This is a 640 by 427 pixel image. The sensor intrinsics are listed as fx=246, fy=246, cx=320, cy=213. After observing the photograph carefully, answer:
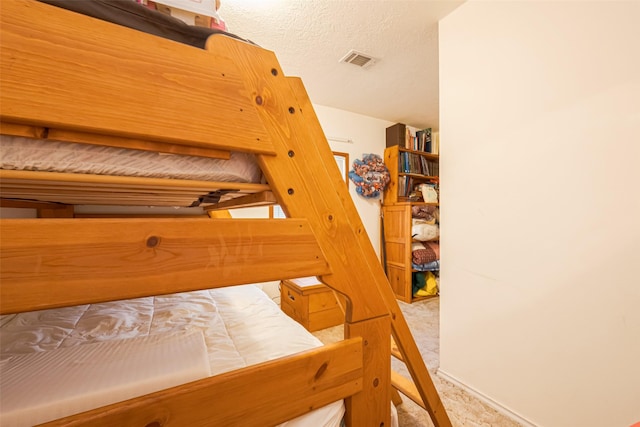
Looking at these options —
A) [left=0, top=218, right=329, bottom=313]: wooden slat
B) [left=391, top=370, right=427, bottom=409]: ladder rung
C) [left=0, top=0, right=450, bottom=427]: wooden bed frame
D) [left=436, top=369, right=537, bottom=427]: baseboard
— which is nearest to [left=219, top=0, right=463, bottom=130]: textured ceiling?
[left=0, top=0, right=450, bottom=427]: wooden bed frame

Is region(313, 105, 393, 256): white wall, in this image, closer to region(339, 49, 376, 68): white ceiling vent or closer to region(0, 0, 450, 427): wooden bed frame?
region(339, 49, 376, 68): white ceiling vent

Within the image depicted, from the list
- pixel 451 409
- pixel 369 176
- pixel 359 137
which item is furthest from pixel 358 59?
pixel 451 409

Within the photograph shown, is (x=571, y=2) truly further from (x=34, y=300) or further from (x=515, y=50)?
(x=34, y=300)

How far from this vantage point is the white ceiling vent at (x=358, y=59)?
1.94m

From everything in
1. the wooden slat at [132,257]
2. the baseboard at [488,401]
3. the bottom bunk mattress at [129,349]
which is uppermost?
the wooden slat at [132,257]

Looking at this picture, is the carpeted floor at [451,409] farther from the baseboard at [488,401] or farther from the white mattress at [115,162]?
the white mattress at [115,162]

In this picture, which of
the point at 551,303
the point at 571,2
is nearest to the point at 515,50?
the point at 571,2

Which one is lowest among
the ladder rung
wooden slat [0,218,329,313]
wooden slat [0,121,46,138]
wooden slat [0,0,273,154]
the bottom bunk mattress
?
the ladder rung

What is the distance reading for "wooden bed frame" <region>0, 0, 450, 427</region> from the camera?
0.36m

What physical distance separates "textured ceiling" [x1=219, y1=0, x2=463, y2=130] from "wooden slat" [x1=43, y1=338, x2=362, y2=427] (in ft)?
6.02

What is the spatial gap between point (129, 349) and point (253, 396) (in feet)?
1.60

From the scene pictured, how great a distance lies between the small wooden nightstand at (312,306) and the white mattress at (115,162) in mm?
1746

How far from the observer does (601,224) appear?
1.00 metres

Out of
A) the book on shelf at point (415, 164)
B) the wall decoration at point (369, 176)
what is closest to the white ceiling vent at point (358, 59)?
the wall decoration at point (369, 176)
